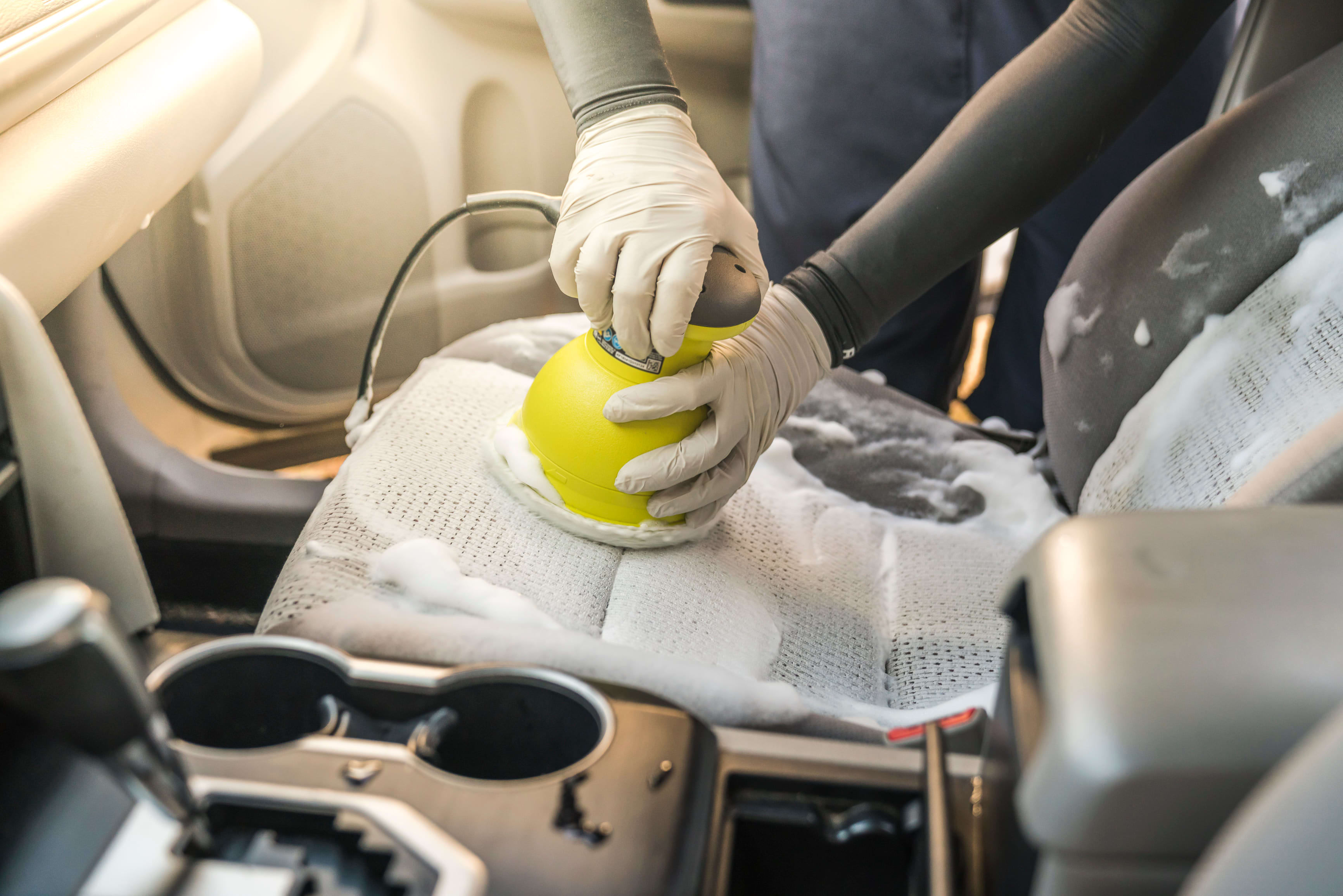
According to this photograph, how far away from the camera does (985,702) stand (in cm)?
75

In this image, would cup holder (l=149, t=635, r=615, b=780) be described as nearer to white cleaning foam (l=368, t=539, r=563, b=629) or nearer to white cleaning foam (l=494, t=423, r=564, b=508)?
white cleaning foam (l=368, t=539, r=563, b=629)

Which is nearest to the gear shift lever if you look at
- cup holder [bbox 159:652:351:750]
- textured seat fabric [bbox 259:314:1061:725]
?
cup holder [bbox 159:652:351:750]

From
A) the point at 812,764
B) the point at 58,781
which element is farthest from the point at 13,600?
the point at 812,764

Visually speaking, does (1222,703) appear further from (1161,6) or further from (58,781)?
(1161,6)

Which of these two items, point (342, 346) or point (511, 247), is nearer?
point (342, 346)

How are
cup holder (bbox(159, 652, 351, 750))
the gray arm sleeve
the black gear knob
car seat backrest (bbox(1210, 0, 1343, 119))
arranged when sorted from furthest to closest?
car seat backrest (bbox(1210, 0, 1343, 119))
the gray arm sleeve
cup holder (bbox(159, 652, 351, 750))
the black gear knob

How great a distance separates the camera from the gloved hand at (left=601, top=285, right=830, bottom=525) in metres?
0.85

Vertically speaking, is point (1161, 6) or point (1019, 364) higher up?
point (1161, 6)

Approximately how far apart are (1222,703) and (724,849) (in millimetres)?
254

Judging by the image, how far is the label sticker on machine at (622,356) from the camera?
0.85 m

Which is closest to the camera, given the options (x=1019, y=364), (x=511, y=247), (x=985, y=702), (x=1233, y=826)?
(x=1233, y=826)

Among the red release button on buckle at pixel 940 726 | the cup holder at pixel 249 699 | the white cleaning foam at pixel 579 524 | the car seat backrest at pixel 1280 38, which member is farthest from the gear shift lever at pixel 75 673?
the car seat backrest at pixel 1280 38

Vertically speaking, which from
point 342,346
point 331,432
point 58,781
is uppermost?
point 58,781

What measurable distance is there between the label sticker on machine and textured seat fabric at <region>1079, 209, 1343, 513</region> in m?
0.48
